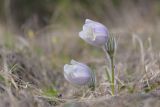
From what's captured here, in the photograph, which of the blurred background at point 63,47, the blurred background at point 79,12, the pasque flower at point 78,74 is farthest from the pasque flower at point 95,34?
the blurred background at point 79,12

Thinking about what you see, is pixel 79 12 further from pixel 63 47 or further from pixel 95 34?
pixel 95 34

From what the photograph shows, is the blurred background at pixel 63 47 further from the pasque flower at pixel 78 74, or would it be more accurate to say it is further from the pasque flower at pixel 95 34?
the pasque flower at pixel 95 34

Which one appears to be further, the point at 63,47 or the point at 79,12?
the point at 79,12

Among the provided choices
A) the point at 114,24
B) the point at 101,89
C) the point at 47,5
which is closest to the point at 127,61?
the point at 101,89

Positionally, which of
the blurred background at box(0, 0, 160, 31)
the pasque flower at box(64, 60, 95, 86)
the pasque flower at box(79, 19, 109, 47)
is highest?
the blurred background at box(0, 0, 160, 31)

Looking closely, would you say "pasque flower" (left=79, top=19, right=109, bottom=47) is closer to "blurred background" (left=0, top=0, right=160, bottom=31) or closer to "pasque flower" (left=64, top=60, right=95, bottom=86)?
"pasque flower" (left=64, top=60, right=95, bottom=86)

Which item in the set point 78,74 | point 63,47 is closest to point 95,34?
point 78,74

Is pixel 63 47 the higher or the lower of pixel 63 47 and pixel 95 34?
the higher

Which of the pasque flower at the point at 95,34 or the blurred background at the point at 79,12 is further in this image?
the blurred background at the point at 79,12

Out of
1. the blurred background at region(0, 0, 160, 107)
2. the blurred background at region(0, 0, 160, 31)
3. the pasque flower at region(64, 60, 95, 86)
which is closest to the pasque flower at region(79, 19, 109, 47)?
Answer: the pasque flower at region(64, 60, 95, 86)

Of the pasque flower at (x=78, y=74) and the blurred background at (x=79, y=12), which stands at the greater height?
the blurred background at (x=79, y=12)
